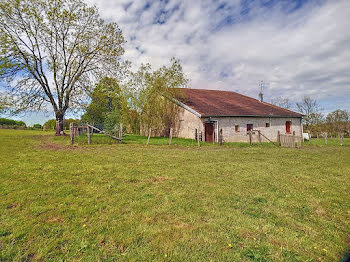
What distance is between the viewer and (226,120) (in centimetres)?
1878

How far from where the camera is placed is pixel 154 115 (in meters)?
22.7

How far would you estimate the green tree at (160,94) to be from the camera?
21766mm

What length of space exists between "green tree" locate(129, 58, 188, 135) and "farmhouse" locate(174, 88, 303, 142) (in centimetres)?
118

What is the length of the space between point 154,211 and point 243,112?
730 inches

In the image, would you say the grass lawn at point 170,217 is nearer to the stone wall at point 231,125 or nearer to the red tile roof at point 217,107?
the stone wall at point 231,125

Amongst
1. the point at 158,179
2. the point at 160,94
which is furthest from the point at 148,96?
the point at 158,179

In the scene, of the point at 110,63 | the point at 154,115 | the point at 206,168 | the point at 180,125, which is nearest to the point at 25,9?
the point at 110,63

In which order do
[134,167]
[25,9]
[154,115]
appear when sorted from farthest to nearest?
1. [154,115]
2. [25,9]
3. [134,167]

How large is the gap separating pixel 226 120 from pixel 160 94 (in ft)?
27.0

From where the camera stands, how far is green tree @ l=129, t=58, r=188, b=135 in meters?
21.8

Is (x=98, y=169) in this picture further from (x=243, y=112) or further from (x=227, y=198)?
(x=243, y=112)

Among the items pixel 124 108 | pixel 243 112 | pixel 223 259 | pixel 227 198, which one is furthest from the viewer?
pixel 124 108

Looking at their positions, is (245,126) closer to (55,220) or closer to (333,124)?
(55,220)

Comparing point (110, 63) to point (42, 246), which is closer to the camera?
point (42, 246)
